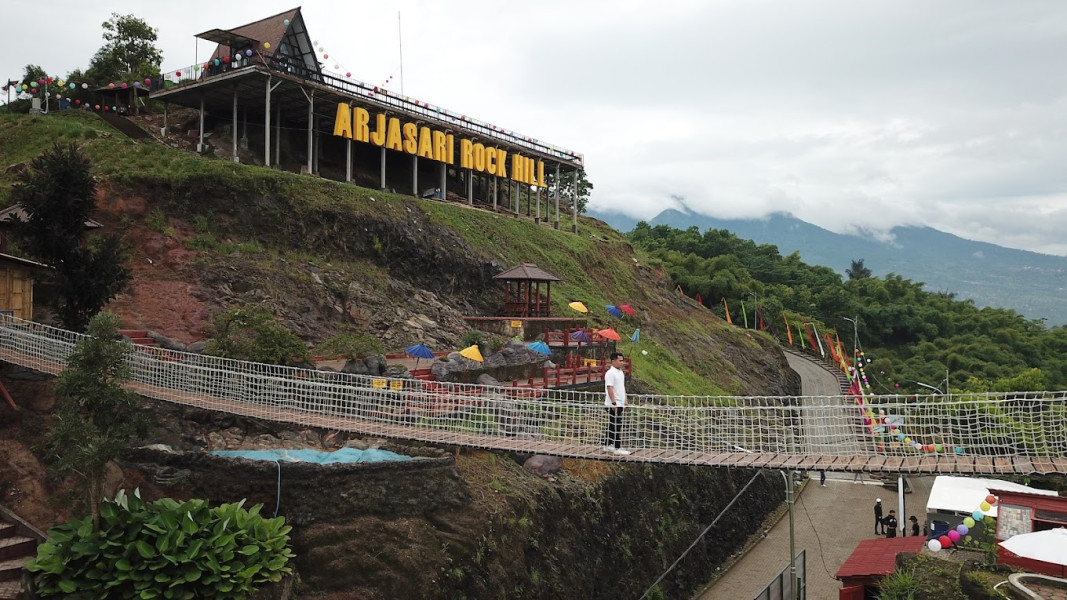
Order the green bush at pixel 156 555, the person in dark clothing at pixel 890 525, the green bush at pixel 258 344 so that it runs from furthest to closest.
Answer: the person in dark clothing at pixel 890 525 < the green bush at pixel 258 344 < the green bush at pixel 156 555

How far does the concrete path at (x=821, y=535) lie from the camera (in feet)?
59.9

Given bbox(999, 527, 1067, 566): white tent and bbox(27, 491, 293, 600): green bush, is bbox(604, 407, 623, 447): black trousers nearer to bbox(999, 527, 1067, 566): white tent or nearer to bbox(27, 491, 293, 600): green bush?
bbox(27, 491, 293, 600): green bush

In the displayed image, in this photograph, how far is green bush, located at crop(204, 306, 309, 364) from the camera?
13.8 m

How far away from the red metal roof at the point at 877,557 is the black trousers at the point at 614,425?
701 centimetres

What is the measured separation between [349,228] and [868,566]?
18.7m

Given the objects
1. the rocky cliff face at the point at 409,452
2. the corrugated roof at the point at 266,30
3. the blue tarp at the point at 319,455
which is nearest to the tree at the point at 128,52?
the corrugated roof at the point at 266,30

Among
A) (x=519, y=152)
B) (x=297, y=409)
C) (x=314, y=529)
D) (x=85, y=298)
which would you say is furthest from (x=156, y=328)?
→ (x=519, y=152)

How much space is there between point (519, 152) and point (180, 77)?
17329 mm

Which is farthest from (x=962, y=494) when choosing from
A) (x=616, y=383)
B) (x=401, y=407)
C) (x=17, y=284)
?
(x=17, y=284)

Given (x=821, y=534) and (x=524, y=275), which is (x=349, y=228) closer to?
(x=524, y=275)

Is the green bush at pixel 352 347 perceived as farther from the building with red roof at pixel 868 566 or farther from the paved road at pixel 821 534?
the building with red roof at pixel 868 566

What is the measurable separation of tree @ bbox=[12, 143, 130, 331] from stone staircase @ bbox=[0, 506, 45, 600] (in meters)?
5.12

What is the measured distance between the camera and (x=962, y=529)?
1638 centimetres

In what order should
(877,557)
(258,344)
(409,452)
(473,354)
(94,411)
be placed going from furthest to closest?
(473,354) → (877,557) → (258,344) → (409,452) → (94,411)
